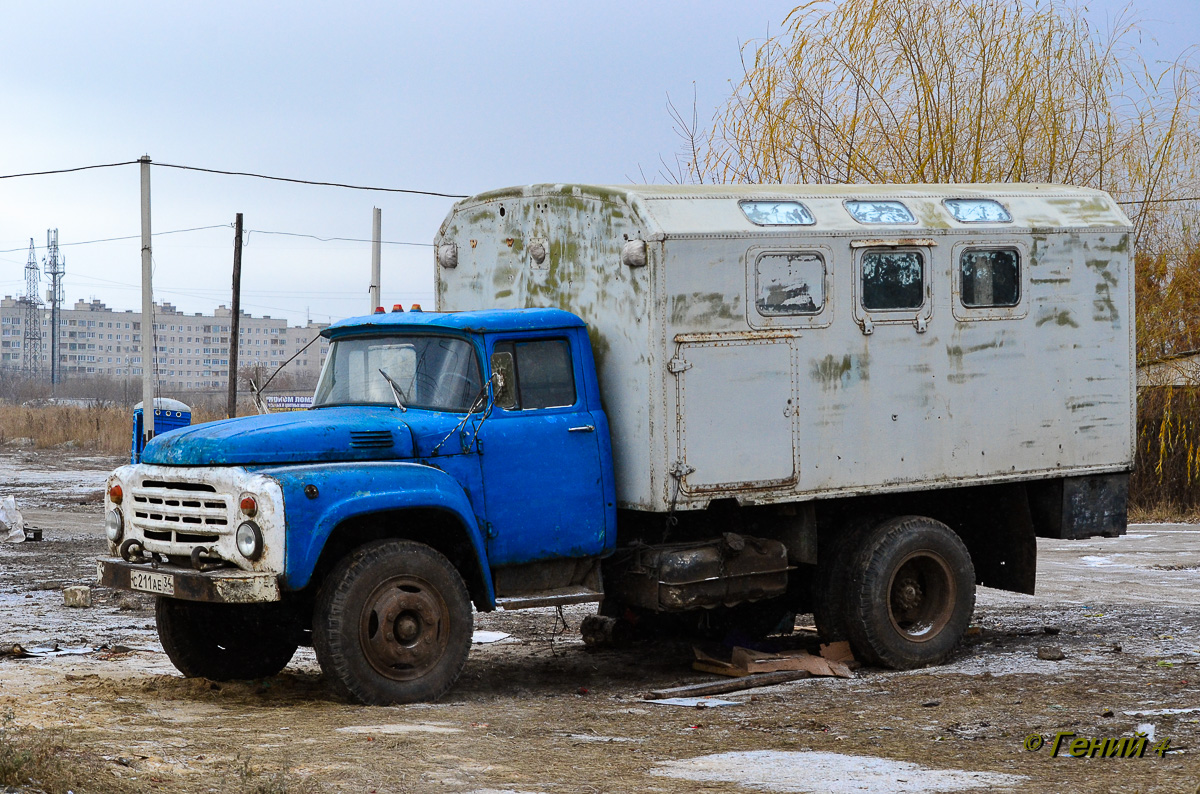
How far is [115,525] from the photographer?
860cm

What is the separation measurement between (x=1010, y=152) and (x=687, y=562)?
49.2ft

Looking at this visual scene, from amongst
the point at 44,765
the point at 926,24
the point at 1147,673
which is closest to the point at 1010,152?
the point at 926,24

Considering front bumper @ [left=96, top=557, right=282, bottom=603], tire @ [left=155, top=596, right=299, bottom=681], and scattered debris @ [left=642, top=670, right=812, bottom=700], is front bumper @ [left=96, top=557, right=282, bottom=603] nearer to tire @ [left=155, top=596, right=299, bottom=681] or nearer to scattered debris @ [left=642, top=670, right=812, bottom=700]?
tire @ [left=155, top=596, right=299, bottom=681]

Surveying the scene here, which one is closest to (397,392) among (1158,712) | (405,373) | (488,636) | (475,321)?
(405,373)

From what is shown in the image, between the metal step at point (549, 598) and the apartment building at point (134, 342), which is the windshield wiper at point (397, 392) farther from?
the apartment building at point (134, 342)

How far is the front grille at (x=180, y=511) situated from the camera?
7.85 metres

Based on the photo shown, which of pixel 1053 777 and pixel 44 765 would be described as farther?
pixel 1053 777

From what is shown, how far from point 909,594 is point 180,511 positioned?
519 cm

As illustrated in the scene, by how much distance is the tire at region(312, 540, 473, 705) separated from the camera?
Answer: 792cm

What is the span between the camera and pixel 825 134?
2222cm

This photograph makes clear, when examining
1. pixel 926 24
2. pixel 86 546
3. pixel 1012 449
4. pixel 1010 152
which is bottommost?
pixel 86 546

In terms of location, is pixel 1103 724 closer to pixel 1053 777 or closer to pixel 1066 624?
pixel 1053 777

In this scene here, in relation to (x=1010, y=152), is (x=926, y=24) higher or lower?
higher

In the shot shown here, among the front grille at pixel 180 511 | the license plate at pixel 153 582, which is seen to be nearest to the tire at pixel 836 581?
the front grille at pixel 180 511
